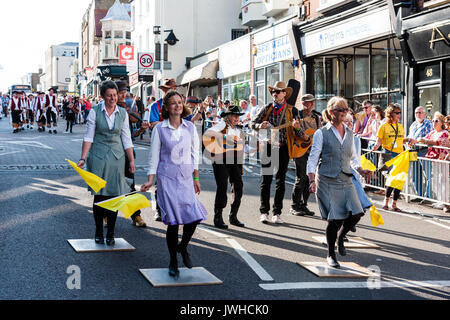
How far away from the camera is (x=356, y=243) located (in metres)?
8.34

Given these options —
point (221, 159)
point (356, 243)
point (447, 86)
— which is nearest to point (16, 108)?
point (447, 86)

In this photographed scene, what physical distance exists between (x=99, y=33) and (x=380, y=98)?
62.7 m

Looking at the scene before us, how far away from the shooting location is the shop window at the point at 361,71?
1975 cm

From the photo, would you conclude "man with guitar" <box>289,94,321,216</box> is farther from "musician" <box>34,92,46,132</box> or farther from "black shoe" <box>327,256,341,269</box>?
"musician" <box>34,92,46,132</box>

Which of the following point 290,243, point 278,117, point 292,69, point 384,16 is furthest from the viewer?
point 292,69

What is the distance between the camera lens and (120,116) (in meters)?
7.66

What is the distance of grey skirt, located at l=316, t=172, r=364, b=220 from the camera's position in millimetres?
6883

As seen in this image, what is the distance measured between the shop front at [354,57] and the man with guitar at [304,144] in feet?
24.6

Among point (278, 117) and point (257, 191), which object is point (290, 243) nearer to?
point (278, 117)

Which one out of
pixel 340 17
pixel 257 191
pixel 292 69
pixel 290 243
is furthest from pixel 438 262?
pixel 292 69

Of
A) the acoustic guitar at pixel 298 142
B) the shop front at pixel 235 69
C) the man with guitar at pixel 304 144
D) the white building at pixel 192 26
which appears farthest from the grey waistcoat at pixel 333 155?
the white building at pixel 192 26

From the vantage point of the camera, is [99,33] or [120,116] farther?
[99,33]

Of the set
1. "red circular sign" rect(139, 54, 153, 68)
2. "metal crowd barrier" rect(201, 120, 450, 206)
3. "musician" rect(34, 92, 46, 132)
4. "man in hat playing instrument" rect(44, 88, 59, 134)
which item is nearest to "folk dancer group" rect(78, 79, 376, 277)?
"metal crowd barrier" rect(201, 120, 450, 206)

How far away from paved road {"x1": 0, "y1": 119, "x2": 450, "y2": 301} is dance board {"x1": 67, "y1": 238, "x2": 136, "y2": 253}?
121mm
